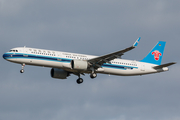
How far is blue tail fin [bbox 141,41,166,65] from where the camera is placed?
206 ft

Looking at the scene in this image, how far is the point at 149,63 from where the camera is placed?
62.1 metres

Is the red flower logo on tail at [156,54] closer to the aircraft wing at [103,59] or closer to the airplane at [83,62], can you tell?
the airplane at [83,62]

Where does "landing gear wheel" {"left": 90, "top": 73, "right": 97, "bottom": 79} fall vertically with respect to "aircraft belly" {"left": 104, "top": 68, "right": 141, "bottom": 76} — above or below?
below

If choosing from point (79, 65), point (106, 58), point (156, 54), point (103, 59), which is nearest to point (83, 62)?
point (79, 65)

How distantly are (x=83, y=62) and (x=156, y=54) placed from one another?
16.6 meters

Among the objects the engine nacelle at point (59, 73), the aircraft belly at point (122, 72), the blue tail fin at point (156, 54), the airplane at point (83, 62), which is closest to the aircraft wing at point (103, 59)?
the airplane at point (83, 62)

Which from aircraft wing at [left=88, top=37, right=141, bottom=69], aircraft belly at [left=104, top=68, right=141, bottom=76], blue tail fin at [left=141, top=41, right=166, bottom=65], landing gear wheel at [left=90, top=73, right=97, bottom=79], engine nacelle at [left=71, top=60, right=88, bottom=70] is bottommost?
landing gear wheel at [left=90, top=73, right=97, bottom=79]

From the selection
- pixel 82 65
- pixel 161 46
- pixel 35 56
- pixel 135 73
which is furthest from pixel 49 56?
pixel 161 46

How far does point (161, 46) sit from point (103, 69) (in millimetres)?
14767

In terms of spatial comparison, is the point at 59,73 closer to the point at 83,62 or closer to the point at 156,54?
the point at 83,62

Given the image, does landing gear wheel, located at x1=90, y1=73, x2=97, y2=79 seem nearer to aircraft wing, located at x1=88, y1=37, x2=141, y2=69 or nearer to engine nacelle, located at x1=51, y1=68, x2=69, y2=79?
aircraft wing, located at x1=88, y1=37, x2=141, y2=69

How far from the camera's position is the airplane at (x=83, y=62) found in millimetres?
53031

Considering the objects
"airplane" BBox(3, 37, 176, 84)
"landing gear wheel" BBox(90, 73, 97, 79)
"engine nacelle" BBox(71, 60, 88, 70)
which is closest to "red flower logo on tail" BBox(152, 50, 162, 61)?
"airplane" BBox(3, 37, 176, 84)

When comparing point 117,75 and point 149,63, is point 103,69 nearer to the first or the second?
point 117,75
